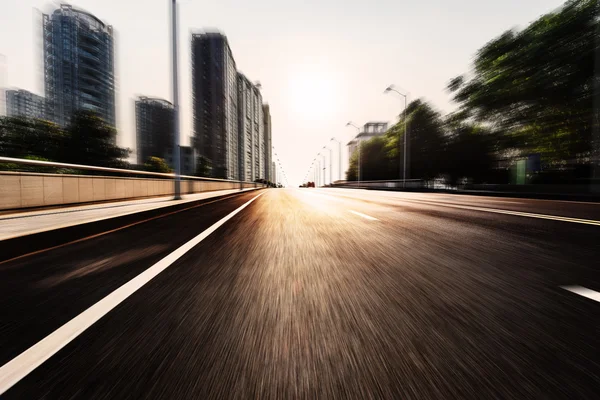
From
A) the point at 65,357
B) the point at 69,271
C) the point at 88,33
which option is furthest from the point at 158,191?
the point at 88,33

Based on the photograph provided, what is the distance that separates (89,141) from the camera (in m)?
73.6

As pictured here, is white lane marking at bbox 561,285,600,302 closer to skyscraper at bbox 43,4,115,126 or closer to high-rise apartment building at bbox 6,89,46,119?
skyscraper at bbox 43,4,115,126

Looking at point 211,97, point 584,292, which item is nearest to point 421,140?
point 584,292

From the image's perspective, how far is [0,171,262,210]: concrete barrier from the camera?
6574 mm

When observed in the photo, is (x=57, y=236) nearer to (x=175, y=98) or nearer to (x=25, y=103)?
(x=175, y=98)

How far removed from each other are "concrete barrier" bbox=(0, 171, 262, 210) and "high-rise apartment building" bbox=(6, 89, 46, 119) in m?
151

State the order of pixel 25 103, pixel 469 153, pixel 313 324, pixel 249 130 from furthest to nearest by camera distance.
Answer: pixel 25 103 → pixel 249 130 → pixel 469 153 → pixel 313 324

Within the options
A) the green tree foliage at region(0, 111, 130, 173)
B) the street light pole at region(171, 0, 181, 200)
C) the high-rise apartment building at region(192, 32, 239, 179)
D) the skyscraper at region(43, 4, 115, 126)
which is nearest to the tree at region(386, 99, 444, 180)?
the street light pole at region(171, 0, 181, 200)

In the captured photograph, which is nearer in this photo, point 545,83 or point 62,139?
point 545,83

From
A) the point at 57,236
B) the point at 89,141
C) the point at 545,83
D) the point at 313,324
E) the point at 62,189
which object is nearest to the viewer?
the point at 313,324

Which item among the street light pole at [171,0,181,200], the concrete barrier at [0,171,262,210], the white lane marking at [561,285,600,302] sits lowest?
the white lane marking at [561,285,600,302]

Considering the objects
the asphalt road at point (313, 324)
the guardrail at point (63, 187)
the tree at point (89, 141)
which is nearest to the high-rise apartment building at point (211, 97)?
the tree at point (89, 141)

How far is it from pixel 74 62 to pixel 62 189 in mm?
141905

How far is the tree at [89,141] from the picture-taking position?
7275 centimetres
